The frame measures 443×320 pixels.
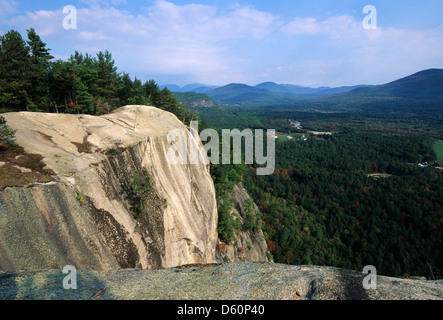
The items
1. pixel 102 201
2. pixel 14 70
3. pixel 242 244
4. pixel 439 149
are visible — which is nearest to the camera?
pixel 102 201

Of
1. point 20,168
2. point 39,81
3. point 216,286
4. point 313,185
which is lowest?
point 313,185

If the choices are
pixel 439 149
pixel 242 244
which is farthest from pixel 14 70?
pixel 439 149

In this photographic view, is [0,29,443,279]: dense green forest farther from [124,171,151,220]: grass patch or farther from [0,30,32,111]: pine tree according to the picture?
[124,171,151,220]: grass patch

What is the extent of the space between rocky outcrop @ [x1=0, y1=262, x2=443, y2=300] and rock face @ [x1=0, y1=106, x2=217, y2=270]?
4.74ft

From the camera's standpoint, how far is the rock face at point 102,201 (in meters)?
7.62

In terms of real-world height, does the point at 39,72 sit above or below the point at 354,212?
above

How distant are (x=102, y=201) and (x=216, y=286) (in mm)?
7187

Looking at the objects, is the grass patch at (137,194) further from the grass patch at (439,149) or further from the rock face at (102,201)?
the grass patch at (439,149)

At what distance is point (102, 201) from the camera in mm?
10562

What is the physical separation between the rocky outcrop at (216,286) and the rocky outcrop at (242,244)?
1549 centimetres

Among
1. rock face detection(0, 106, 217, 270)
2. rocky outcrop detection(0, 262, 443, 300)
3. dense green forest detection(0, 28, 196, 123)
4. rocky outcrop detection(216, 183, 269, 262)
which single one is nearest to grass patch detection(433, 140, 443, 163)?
rocky outcrop detection(216, 183, 269, 262)

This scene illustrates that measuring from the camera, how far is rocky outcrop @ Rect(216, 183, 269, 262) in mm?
24016

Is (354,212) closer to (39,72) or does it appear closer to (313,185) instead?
(313,185)

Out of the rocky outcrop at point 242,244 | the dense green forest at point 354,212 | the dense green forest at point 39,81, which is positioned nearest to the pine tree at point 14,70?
the dense green forest at point 39,81
